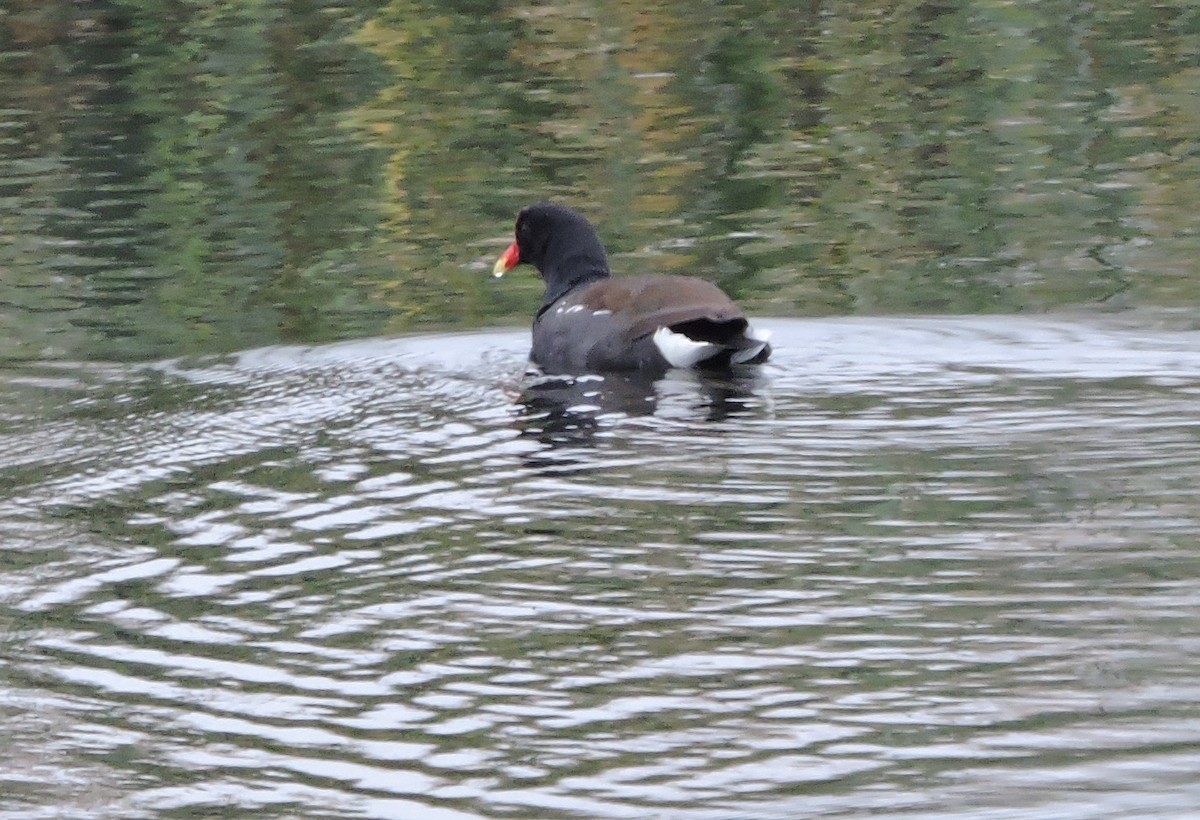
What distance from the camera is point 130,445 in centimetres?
803

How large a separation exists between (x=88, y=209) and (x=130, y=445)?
21.9 ft

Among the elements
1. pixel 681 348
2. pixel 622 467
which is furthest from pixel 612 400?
pixel 622 467

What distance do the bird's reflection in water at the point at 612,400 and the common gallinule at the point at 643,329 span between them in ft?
0.26

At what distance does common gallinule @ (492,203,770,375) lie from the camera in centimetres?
855

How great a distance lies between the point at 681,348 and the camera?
8.57 metres

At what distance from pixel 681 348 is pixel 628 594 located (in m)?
3.07

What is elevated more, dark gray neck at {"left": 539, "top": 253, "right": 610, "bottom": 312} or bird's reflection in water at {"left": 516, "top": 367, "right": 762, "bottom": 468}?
dark gray neck at {"left": 539, "top": 253, "right": 610, "bottom": 312}

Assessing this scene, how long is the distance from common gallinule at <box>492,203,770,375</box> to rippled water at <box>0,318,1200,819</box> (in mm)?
177

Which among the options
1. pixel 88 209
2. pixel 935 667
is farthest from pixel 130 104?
pixel 935 667

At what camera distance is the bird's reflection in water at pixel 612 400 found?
7.85m

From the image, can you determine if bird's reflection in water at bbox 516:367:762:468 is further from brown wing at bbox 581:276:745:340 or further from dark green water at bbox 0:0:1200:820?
brown wing at bbox 581:276:745:340

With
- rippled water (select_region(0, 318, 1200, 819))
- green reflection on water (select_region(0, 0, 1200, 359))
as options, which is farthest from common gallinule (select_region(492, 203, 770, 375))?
green reflection on water (select_region(0, 0, 1200, 359))

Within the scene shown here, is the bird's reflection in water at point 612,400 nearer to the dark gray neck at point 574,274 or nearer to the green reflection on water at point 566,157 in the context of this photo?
the dark gray neck at point 574,274

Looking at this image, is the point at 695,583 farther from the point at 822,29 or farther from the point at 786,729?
the point at 822,29
